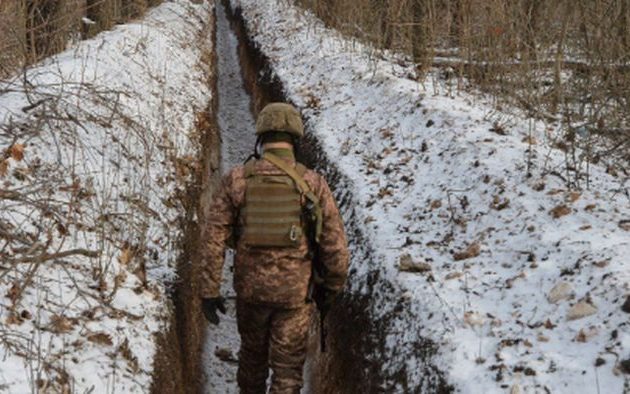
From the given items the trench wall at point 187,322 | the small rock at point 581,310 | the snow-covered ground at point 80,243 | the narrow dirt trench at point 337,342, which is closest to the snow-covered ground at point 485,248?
the small rock at point 581,310

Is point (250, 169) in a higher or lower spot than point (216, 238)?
higher

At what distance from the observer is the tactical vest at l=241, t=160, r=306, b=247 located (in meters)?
3.47

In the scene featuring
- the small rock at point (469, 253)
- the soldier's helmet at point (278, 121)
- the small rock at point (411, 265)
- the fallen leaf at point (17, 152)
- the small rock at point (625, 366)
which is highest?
the fallen leaf at point (17, 152)

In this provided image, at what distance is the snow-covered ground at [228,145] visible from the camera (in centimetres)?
483

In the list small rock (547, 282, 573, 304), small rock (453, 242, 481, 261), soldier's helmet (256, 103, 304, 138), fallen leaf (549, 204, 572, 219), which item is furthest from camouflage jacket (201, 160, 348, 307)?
fallen leaf (549, 204, 572, 219)

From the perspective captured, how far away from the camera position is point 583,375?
284cm

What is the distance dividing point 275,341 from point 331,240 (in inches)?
29.7

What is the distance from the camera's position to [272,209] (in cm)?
347

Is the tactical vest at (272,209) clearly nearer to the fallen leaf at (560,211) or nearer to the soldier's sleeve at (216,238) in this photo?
the soldier's sleeve at (216,238)

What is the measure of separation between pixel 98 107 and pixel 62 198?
2298 mm

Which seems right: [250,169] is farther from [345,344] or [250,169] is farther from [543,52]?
[543,52]

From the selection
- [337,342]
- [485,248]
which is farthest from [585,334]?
[337,342]

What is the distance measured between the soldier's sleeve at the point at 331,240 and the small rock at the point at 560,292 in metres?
1.29

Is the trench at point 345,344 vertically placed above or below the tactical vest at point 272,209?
below
